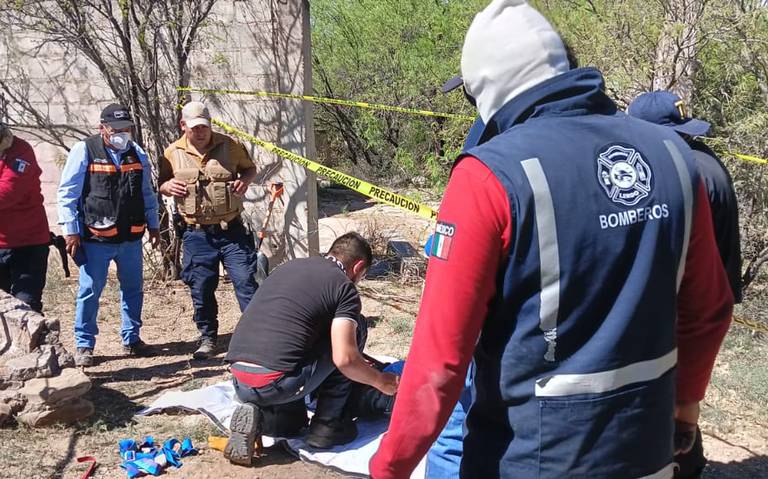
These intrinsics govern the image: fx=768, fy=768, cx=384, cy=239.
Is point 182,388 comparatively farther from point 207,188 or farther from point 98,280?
point 207,188

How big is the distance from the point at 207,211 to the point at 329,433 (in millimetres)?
2145

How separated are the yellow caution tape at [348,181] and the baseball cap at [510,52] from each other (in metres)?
3.86

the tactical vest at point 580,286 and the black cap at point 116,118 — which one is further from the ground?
the black cap at point 116,118

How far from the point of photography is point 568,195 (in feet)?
4.66

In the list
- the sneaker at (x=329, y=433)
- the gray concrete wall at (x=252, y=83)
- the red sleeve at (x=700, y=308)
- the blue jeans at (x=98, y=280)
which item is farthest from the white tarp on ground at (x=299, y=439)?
the gray concrete wall at (x=252, y=83)

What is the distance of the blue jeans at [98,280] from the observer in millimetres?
5270

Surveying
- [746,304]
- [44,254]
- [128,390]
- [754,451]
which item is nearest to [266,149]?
[44,254]

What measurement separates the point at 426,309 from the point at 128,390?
13.2ft

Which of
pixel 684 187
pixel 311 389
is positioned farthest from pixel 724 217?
pixel 311 389

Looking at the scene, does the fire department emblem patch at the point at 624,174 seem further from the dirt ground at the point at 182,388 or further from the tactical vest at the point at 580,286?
the dirt ground at the point at 182,388

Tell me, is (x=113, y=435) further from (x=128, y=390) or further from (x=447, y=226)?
(x=447, y=226)

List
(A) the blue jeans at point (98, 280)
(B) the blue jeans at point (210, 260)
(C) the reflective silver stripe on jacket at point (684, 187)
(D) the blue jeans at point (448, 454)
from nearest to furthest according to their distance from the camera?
(C) the reflective silver stripe on jacket at point (684, 187), (D) the blue jeans at point (448, 454), (A) the blue jeans at point (98, 280), (B) the blue jeans at point (210, 260)

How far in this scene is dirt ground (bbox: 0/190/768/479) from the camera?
12.8 ft

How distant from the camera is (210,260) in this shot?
5562 mm
